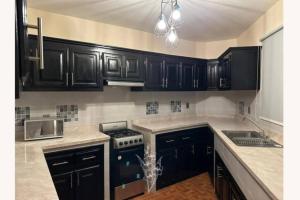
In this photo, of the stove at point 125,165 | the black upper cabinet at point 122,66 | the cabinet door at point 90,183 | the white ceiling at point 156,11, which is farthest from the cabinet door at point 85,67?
the cabinet door at point 90,183

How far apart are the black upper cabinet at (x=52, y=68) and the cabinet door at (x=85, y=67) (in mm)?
93

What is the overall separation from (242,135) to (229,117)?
4.70ft

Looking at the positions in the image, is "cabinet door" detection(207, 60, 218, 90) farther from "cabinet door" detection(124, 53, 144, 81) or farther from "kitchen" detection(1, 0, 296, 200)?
"cabinet door" detection(124, 53, 144, 81)

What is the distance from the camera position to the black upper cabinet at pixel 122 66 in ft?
8.97

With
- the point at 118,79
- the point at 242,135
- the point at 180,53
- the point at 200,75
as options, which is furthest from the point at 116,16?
the point at 242,135

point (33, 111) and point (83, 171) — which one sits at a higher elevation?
point (33, 111)

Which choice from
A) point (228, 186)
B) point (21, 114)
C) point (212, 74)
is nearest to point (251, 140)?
point (228, 186)

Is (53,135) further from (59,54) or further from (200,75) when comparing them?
(200,75)

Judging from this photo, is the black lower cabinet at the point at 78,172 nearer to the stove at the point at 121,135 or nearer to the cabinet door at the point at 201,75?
the stove at the point at 121,135

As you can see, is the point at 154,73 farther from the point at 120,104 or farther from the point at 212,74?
the point at 212,74

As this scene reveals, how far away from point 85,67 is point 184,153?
6.60 ft

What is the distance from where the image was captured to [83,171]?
230 centimetres

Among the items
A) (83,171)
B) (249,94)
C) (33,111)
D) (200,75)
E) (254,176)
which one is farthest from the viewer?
(200,75)

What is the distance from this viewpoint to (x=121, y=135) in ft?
9.04
